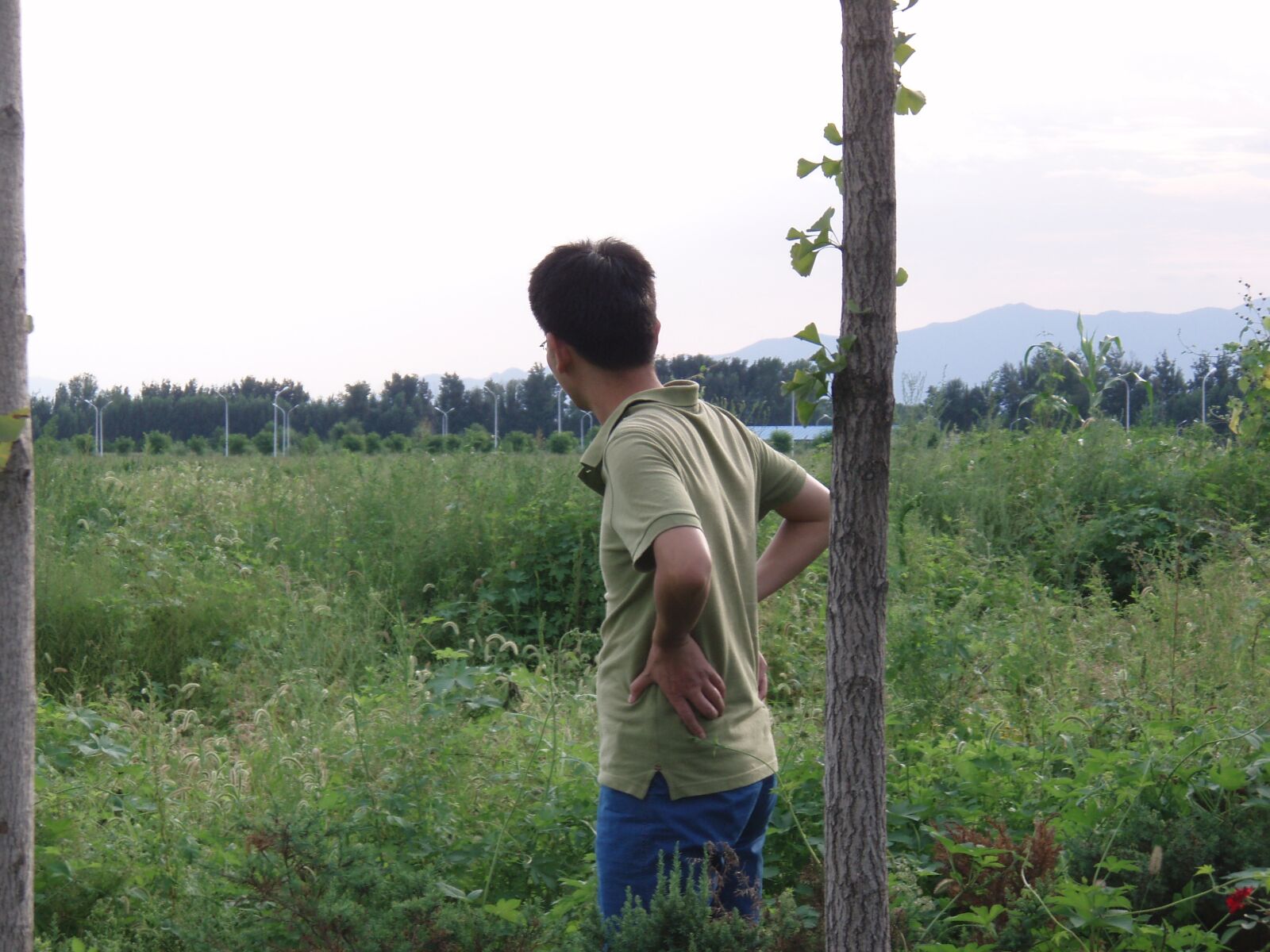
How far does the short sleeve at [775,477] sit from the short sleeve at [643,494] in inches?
18.5

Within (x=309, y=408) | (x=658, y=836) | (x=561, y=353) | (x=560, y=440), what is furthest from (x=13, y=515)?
(x=309, y=408)

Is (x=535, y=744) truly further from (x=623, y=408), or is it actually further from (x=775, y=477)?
(x=623, y=408)

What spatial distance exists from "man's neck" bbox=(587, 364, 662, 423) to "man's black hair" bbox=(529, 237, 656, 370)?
2 centimetres

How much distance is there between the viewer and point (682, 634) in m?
2.00

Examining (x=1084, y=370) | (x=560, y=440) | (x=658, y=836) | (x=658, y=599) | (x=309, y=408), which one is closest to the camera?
(x=658, y=599)

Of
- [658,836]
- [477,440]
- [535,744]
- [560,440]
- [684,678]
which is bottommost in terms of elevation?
[535,744]

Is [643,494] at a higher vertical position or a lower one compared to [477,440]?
lower

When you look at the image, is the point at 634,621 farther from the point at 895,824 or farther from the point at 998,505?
the point at 998,505

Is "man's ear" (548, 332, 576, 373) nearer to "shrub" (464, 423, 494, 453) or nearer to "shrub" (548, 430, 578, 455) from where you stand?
"shrub" (464, 423, 494, 453)

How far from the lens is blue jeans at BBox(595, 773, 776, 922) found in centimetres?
209

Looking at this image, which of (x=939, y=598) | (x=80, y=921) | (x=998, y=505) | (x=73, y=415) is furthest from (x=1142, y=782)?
(x=73, y=415)

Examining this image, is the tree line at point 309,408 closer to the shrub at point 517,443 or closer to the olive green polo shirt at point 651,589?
the shrub at point 517,443

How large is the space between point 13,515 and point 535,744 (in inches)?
74.8

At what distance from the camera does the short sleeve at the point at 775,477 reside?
2.49 meters
